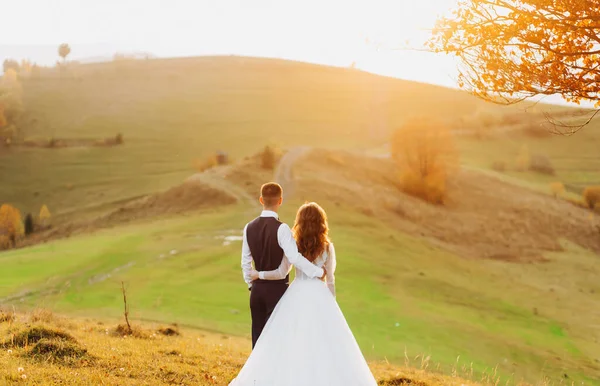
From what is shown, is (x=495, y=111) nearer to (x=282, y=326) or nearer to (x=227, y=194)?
(x=227, y=194)

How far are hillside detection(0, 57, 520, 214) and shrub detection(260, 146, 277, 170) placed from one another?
27.7 meters

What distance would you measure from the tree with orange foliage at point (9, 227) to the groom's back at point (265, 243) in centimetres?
6518

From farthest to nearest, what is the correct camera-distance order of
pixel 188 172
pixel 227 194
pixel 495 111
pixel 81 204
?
pixel 495 111, pixel 188 172, pixel 81 204, pixel 227 194

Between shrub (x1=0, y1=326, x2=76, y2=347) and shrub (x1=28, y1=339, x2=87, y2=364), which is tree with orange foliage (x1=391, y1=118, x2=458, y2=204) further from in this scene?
shrub (x1=28, y1=339, x2=87, y2=364)

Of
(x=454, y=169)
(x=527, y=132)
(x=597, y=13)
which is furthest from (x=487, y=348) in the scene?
(x=527, y=132)

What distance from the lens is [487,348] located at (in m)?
27.8

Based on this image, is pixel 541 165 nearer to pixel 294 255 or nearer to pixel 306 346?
Answer: pixel 294 255

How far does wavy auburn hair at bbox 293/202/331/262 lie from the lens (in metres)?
8.22

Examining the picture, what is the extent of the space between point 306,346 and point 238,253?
96.3ft

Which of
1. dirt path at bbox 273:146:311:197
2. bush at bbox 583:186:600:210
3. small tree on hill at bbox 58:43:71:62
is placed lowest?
bush at bbox 583:186:600:210

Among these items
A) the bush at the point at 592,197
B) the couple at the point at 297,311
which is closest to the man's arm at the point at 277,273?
the couple at the point at 297,311

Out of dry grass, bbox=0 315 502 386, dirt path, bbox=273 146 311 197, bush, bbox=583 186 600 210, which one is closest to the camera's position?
dry grass, bbox=0 315 502 386

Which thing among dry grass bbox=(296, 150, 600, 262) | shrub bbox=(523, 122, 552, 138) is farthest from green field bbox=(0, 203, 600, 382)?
shrub bbox=(523, 122, 552, 138)

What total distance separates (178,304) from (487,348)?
1467cm
